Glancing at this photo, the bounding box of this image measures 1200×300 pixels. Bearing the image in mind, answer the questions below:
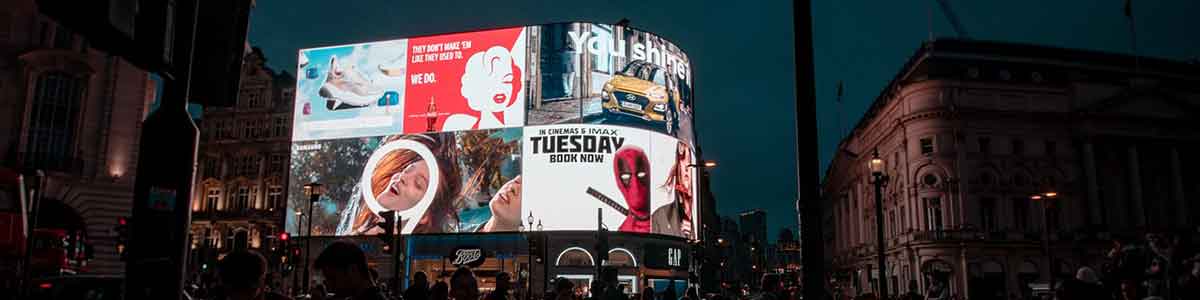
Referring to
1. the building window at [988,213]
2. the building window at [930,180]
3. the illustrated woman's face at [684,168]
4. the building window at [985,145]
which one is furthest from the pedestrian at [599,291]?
the building window at [985,145]

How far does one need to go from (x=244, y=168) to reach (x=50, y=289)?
57.3 meters

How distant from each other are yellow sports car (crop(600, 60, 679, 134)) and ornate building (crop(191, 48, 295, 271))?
88.8 feet

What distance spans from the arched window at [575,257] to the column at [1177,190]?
47518 millimetres

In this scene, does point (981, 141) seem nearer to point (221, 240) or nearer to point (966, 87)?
point (966, 87)

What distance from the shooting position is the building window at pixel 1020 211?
63500mm

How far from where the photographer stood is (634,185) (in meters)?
54.8

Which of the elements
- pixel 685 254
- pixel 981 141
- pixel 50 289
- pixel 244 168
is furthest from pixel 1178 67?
pixel 50 289

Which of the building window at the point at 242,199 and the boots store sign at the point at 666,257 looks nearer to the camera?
the boots store sign at the point at 666,257

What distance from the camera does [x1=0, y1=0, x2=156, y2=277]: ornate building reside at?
31.6m

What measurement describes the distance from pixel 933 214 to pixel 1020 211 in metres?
7.11

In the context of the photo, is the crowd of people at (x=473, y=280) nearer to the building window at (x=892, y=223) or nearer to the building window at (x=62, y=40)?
the building window at (x=62, y=40)

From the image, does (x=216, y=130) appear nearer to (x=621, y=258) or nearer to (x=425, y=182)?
(x=425, y=182)

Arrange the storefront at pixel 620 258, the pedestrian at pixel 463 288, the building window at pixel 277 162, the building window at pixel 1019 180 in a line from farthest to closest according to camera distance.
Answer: the building window at pixel 277 162, the building window at pixel 1019 180, the storefront at pixel 620 258, the pedestrian at pixel 463 288

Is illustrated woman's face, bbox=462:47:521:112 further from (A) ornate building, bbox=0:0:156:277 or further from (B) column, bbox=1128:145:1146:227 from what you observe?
(B) column, bbox=1128:145:1146:227
